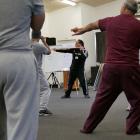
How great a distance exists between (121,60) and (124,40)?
22 centimetres

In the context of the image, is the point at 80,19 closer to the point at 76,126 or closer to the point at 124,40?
the point at 76,126

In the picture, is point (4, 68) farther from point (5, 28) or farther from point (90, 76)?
point (90, 76)

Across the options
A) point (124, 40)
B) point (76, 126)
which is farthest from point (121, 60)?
point (76, 126)

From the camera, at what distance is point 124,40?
3822mm

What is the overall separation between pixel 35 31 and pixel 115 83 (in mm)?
1938

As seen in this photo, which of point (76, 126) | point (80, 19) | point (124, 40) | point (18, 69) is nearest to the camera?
point (18, 69)

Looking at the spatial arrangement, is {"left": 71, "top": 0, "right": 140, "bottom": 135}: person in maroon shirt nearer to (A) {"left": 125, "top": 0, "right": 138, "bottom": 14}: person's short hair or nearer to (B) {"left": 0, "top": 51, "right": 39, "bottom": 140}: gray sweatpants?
(A) {"left": 125, "top": 0, "right": 138, "bottom": 14}: person's short hair

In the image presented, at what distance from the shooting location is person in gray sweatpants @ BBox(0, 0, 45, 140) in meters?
1.89

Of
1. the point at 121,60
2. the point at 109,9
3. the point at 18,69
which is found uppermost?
the point at 109,9

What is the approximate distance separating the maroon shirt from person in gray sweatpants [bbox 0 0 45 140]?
1.98 m

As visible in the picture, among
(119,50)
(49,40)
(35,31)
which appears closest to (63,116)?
(119,50)

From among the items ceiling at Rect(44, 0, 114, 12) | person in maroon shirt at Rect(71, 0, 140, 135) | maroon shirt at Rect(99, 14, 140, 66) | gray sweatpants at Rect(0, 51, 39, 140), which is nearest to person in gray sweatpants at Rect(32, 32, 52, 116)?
person in maroon shirt at Rect(71, 0, 140, 135)

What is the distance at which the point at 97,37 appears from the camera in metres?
14.0

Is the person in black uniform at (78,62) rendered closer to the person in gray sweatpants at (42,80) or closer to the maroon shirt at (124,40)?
the person in gray sweatpants at (42,80)
